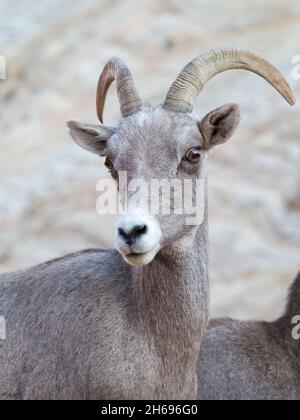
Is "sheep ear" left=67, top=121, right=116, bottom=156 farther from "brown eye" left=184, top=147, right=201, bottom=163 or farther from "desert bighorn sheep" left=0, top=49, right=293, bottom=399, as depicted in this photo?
"brown eye" left=184, top=147, right=201, bottom=163

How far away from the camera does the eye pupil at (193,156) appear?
8844mm

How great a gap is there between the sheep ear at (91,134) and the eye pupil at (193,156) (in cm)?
78

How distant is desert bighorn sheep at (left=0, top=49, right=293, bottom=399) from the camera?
8805 millimetres

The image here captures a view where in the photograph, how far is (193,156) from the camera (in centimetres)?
888

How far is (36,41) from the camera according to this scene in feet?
83.6

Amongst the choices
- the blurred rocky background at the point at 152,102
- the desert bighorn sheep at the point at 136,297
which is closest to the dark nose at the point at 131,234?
the desert bighorn sheep at the point at 136,297

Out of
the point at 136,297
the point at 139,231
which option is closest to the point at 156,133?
the point at 139,231

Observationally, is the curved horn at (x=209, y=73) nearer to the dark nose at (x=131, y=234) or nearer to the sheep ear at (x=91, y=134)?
the sheep ear at (x=91, y=134)

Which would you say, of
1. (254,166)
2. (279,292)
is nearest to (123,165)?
(279,292)

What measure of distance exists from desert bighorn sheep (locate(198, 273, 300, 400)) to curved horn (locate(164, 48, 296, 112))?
2.39 m

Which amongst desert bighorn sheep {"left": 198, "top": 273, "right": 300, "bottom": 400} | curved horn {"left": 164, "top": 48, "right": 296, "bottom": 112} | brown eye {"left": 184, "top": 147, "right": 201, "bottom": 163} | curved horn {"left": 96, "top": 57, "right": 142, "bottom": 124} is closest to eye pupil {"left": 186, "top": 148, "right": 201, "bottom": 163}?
brown eye {"left": 184, "top": 147, "right": 201, "bottom": 163}

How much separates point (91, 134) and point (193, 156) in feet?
3.46

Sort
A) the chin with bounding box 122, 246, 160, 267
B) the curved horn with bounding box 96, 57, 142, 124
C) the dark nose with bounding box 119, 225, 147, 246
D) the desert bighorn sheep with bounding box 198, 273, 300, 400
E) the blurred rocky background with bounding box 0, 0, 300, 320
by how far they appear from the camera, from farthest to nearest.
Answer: the blurred rocky background with bounding box 0, 0, 300, 320
the desert bighorn sheep with bounding box 198, 273, 300, 400
the curved horn with bounding box 96, 57, 142, 124
the chin with bounding box 122, 246, 160, 267
the dark nose with bounding box 119, 225, 147, 246
